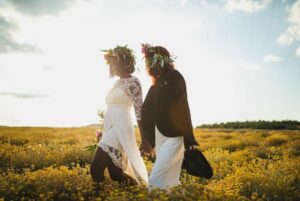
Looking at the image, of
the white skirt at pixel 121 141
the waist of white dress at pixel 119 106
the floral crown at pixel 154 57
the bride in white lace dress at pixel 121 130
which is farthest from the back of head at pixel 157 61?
the white skirt at pixel 121 141

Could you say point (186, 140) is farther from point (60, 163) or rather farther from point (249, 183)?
point (60, 163)

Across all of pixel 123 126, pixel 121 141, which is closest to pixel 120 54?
pixel 123 126

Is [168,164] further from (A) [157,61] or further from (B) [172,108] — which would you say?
(A) [157,61]

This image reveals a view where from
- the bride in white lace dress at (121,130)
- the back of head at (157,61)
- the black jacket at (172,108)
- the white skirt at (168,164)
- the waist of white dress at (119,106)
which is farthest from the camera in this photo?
the waist of white dress at (119,106)

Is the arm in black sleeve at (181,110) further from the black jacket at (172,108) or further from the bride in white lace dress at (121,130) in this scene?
the bride in white lace dress at (121,130)

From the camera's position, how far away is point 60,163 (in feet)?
33.8

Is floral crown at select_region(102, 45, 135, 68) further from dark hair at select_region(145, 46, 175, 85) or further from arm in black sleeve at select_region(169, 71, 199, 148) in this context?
arm in black sleeve at select_region(169, 71, 199, 148)

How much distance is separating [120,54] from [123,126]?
116 centimetres

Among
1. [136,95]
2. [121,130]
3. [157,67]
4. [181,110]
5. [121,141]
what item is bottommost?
[121,141]

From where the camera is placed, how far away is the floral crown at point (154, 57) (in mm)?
5727

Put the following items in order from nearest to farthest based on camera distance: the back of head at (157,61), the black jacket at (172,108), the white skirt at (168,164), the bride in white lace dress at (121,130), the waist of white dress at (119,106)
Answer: the white skirt at (168,164)
the black jacket at (172,108)
the back of head at (157,61)
the bride in white lace dress at (121,130)
the waist of white dress at (119,106)

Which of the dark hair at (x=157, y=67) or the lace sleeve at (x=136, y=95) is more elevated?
the dark hair at (x=157, y=67)

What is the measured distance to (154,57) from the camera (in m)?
5.75

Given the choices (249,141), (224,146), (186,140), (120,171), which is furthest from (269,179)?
(249,141)
